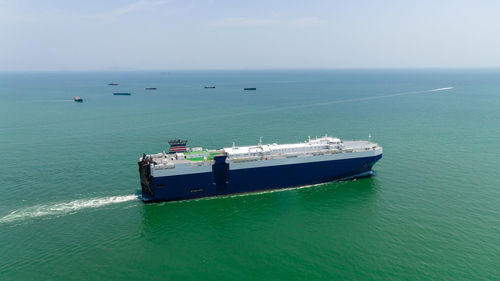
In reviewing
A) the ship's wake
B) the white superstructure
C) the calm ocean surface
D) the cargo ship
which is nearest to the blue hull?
the cargo ship

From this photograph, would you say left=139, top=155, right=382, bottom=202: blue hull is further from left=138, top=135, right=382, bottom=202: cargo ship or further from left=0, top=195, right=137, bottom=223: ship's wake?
left=0, top=195, right=137, bottom=223: ship's wake

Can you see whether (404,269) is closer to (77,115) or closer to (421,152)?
(421,152)

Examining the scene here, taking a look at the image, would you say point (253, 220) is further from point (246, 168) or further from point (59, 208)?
point (59, 208)

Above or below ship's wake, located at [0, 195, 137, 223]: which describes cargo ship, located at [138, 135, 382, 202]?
above

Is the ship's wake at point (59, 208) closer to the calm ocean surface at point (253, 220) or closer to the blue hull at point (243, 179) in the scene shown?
the calm ocean surface at point (253, 220)

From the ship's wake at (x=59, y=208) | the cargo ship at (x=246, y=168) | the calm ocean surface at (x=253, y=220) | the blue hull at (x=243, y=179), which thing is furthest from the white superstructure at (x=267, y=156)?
the ship's wake at (x=59, y=208)

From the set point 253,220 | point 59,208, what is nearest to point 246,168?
point 253,220
